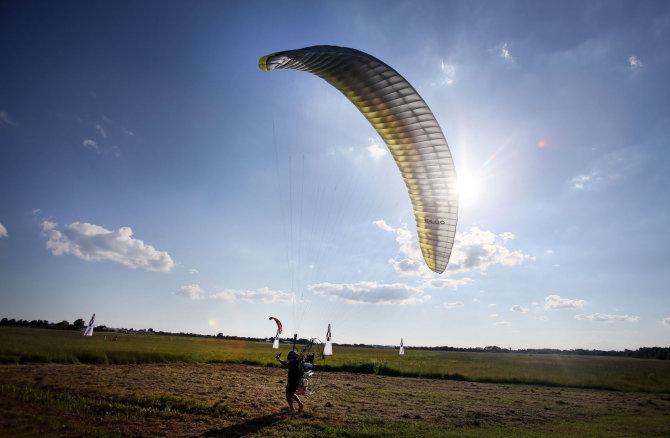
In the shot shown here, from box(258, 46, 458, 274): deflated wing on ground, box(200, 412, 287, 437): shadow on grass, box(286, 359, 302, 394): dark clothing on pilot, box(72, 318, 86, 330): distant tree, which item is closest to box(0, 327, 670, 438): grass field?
box(200, 412, 287, 437): shadow on grass

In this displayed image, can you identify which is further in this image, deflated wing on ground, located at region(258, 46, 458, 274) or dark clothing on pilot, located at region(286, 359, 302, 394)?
deflated wing on ground, located at region(258, 46, 458, 274)

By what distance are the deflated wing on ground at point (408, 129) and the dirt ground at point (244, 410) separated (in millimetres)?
5625

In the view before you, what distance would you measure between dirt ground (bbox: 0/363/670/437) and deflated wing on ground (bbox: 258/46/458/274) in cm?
563

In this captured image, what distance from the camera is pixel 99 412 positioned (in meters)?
8.16

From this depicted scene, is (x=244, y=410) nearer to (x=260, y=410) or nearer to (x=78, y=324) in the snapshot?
(x=260, y=410)

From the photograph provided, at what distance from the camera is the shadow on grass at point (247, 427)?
7.33m

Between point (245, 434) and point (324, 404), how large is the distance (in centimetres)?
482

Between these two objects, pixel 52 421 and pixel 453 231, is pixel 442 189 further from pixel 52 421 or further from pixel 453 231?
pixel 52 421

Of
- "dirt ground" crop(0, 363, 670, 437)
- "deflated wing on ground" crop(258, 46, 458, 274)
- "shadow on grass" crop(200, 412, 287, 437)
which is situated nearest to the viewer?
"shadow on grass" crop(200, 412, 287, 437)

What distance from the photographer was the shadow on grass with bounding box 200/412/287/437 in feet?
24.0

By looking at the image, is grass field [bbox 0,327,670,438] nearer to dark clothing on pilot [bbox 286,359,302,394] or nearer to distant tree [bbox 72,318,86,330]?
dark clothing on pilot [bbox 286,359,302,394]

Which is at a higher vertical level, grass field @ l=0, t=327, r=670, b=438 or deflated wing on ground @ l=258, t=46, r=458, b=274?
deflated wing on ground @ l=258, t=46, r=458, b=274

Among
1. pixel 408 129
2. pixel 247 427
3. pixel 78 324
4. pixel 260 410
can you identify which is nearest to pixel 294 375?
pixel 260 410

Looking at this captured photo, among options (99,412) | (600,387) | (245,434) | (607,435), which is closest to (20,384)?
(99,412)
